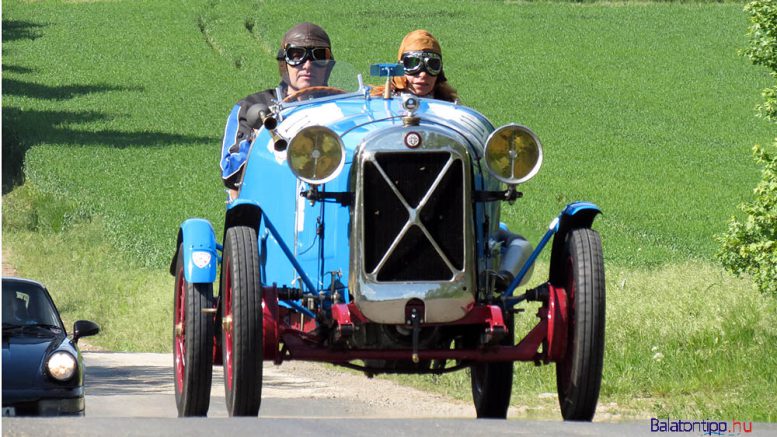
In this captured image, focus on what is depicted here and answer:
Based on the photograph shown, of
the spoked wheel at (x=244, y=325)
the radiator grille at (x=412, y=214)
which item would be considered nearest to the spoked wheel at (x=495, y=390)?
the radiator grille at (x=412, y=214)

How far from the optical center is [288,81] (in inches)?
383

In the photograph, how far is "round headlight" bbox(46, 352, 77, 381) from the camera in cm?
1058

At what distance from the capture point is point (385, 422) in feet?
22.7

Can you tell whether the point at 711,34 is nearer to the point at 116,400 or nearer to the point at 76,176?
the point at 76,176

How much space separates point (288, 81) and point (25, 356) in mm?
2699

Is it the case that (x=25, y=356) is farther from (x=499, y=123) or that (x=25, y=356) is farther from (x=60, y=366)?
(x=499, y=123)

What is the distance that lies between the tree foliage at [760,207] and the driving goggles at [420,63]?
7.08 metres

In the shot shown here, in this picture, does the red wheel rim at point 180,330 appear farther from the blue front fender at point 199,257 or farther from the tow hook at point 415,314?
the tow hook at point 415,314

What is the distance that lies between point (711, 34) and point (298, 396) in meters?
50.3

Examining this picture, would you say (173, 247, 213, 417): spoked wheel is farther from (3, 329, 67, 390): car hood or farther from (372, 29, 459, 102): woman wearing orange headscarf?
(3, 329, 67, 390): car hood

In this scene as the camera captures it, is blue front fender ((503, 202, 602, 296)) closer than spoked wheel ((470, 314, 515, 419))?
Yes

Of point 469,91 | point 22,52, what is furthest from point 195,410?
point 22,52

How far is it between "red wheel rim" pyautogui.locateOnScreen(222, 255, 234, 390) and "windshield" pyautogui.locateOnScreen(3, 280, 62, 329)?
4027mm

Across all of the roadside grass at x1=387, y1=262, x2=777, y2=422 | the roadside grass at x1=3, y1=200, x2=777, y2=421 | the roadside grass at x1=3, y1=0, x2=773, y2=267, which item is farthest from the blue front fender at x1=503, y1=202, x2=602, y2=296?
the roadside grass at x1=3, y1=0, x2=773, y2=267
